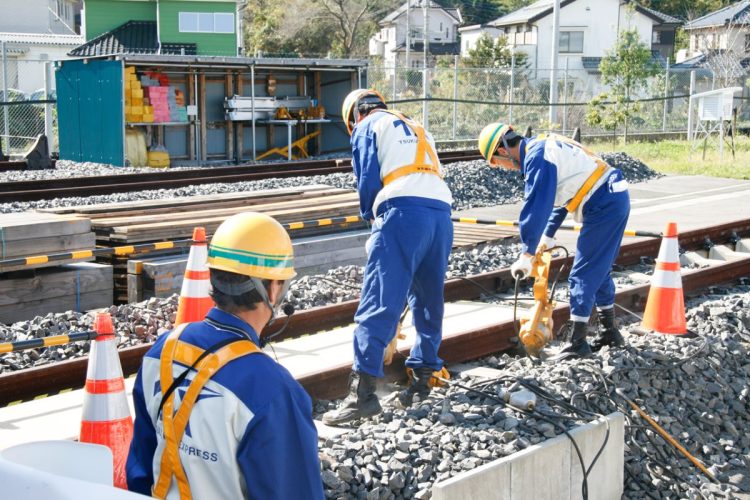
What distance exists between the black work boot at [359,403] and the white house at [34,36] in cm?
4130

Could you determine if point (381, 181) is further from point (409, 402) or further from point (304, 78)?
point (304, 78)

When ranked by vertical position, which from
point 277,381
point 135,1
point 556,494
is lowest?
point 556,494

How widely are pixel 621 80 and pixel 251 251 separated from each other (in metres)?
33.7

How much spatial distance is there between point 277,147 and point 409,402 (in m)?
22.3

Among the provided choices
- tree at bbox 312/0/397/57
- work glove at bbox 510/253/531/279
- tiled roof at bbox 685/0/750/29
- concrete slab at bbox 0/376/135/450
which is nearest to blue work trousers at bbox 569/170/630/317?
work glove at bbox 510/253/531/279

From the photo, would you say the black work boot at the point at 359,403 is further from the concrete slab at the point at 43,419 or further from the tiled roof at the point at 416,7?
the tiled roof at the point at 416,7

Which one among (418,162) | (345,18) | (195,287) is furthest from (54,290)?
(345,18)

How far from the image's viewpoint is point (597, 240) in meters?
7.61

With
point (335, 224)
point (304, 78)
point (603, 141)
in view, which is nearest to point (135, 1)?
point (304, 78)

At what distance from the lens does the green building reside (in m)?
40.4

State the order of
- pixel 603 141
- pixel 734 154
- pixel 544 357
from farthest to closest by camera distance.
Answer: pixel 603 141, pixel 734 154, pixel 544 357

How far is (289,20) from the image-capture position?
7000 cm

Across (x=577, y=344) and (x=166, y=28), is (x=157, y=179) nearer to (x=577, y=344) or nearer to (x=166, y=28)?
(x=577, y=344)

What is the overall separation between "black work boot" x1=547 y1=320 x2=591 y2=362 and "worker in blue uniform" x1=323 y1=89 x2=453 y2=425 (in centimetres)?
173
